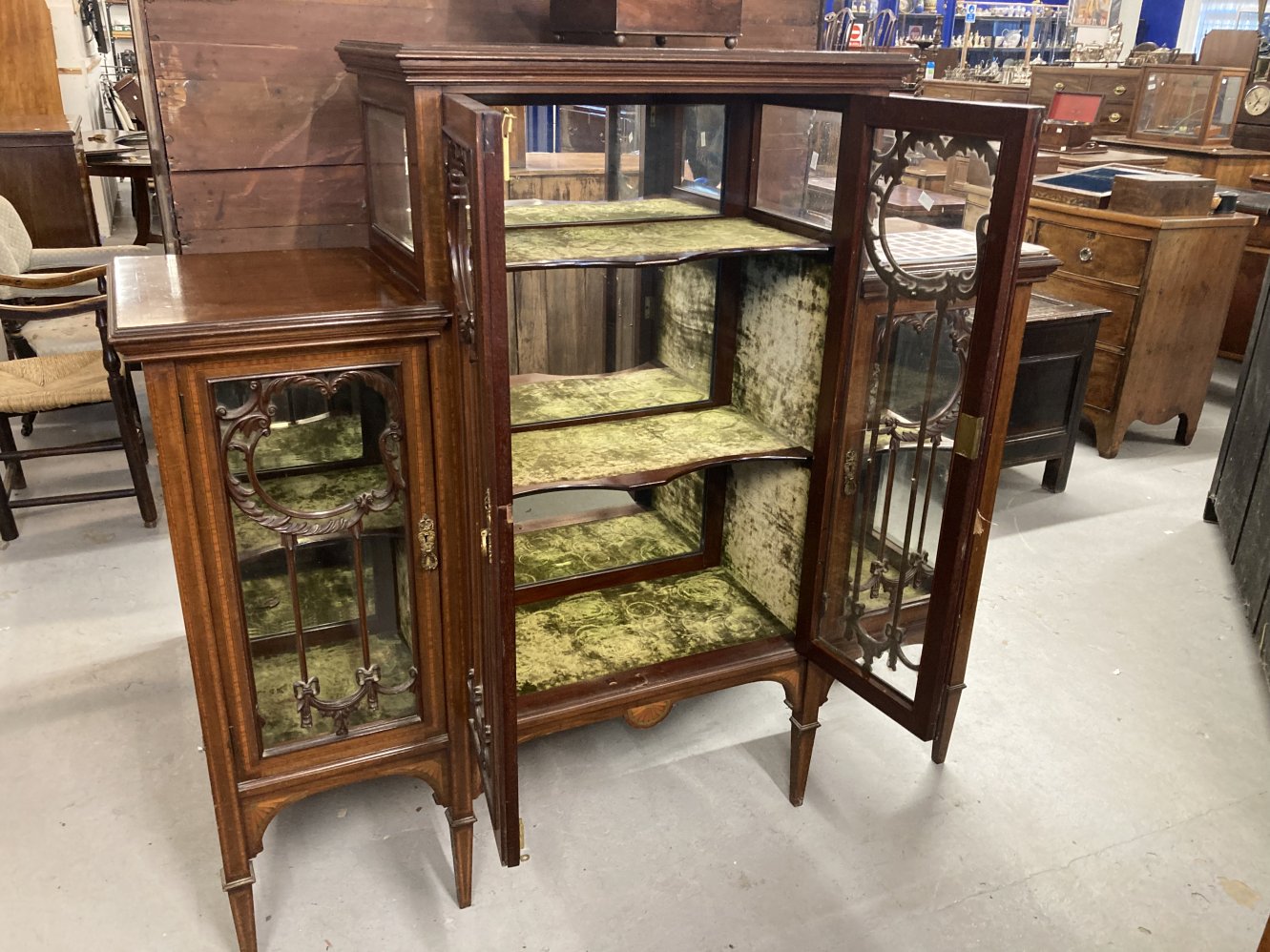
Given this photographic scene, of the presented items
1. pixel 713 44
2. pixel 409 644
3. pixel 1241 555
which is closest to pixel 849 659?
pixel 409 644

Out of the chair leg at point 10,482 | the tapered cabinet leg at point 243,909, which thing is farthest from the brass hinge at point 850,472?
the chair leg at point 10,482

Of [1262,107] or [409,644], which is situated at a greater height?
[1262,107]

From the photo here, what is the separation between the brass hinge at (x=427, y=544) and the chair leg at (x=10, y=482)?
2.19 meters

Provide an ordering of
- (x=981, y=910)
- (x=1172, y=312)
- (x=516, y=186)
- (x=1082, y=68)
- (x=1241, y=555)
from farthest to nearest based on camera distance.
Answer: (x=1082, y=68)
(x=1172, y=312)
(x=1241, y=555)
(x=516, y=186)
(x=981, y=910)

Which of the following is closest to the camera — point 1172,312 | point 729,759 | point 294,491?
point 294,491

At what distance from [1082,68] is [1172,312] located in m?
3.35

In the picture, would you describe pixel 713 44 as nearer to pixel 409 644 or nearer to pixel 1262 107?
pixel 409 644

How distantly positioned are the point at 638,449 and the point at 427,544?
0.50m

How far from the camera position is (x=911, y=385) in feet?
5.94

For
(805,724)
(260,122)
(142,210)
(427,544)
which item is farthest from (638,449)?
(142,210)

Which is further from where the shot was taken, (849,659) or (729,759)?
(729,759)

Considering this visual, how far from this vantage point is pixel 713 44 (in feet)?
6.01

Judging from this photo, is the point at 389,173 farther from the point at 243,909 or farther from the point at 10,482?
the point at 10,482

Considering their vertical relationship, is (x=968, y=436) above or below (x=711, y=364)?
above
